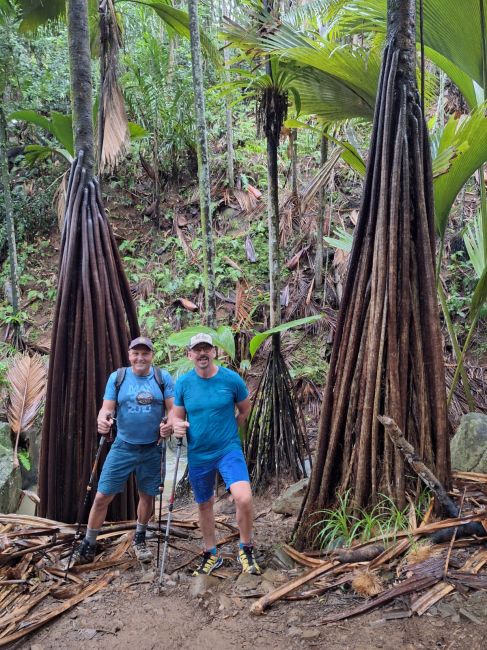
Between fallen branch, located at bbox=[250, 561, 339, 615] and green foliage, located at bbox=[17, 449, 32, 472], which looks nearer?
fallen branch, located at bbox=[250, 561, 339, 615]

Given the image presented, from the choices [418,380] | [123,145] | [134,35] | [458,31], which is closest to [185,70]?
[134,35]

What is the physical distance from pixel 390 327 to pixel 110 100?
462 cm

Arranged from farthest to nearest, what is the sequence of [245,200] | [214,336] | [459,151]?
[245,200]
[214,336]
[459,151]

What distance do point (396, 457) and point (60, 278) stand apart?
305 cm

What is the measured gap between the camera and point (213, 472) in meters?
3.58

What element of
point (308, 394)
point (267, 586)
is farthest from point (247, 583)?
point (308, 394)

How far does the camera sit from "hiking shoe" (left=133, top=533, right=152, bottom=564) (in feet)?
12.1

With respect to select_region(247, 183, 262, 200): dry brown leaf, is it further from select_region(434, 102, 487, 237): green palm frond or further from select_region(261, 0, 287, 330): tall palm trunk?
select_region(434, 102, 487, 237): green palm frond

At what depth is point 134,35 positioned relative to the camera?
15.1m

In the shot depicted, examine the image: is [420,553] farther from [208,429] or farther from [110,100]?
[110,100]

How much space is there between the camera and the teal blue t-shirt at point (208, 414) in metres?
3.48

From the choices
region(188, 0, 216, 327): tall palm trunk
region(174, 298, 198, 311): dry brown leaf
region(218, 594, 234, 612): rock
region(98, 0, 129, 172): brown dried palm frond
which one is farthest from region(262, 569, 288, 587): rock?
region(174, 298, 198, 311): dry brown leaf

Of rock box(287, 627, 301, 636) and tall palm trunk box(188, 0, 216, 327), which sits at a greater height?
tall palm trunk box(188, 0, 216, 327)

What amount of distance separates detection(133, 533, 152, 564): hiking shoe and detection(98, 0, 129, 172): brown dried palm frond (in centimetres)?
414
